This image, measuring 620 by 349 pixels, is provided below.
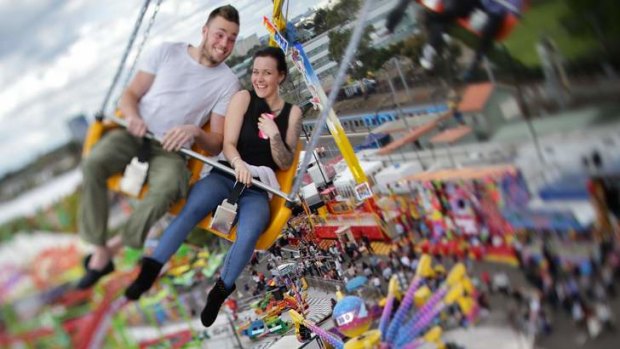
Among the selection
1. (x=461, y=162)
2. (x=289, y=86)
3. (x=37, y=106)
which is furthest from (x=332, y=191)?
(x=37, y=106)

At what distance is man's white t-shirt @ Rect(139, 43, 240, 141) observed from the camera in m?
2.09

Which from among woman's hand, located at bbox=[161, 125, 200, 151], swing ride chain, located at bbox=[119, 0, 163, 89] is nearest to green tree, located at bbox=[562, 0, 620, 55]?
woman's hand, located at bbox=[161, 125, 200, 151]

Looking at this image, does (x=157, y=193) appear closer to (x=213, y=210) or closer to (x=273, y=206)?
(x=213, y=210)

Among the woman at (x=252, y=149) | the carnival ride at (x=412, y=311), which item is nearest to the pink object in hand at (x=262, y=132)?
the woman at (x=252, y=149)

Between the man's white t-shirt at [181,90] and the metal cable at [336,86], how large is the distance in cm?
37

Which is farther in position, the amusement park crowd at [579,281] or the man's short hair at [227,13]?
the man's short hair at [227,13]

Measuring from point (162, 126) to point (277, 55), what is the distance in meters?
0.50

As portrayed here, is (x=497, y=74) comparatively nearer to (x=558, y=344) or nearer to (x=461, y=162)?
(x=461, y=162)

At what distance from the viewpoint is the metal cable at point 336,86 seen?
72.3 inches

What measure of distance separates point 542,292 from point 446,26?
2.58 ft

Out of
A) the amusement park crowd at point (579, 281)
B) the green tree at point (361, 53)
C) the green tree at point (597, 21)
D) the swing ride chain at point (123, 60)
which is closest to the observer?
the green tree at point (597, 21)

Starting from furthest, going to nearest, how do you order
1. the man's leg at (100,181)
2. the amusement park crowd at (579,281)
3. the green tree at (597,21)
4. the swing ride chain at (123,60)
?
1. the swing ride chain at (123,60)
2. the man's leg at (100,181)
3. the amusement park crowd at (579,281)
4. the green tree at (597,21)

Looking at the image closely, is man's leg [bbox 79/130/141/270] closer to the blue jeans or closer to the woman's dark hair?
the blue jeans

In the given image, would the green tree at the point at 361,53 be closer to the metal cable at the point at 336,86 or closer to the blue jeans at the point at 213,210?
the metal cable at the point at 336,86
